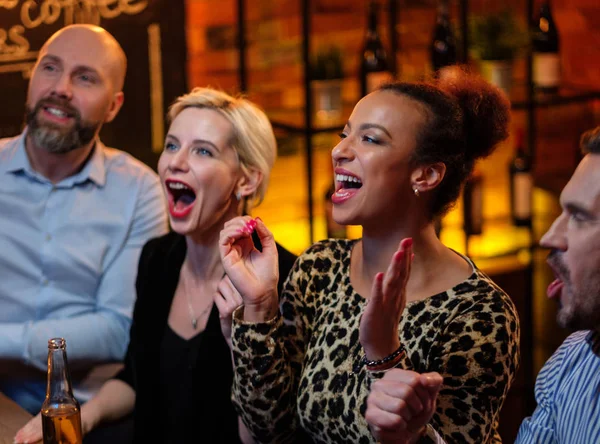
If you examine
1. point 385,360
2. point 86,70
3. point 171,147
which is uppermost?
point 86,70

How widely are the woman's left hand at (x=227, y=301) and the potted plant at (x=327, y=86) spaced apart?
1529 millimetres

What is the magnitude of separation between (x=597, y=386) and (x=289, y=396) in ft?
2.18

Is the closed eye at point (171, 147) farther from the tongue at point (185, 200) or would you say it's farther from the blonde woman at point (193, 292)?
the tongue at point (185, 200)

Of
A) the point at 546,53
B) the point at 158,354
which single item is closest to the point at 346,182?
the point at 158,354

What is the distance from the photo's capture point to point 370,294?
187cm

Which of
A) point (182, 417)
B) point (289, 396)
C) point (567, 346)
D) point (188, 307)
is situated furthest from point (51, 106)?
point (567, 346)

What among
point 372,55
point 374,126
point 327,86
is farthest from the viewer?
point 372,55

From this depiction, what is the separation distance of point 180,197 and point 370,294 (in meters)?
0.84

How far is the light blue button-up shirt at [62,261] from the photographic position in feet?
9.04

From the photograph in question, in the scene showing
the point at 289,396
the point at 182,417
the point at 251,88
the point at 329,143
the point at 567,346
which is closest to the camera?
the point at 567,346

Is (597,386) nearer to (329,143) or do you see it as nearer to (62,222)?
(62,222)

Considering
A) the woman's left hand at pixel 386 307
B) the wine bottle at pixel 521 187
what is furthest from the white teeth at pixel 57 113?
the wine bottle at pixel 521 187

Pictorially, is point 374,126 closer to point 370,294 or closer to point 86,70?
point 370,294

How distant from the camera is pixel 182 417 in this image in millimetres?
2459
